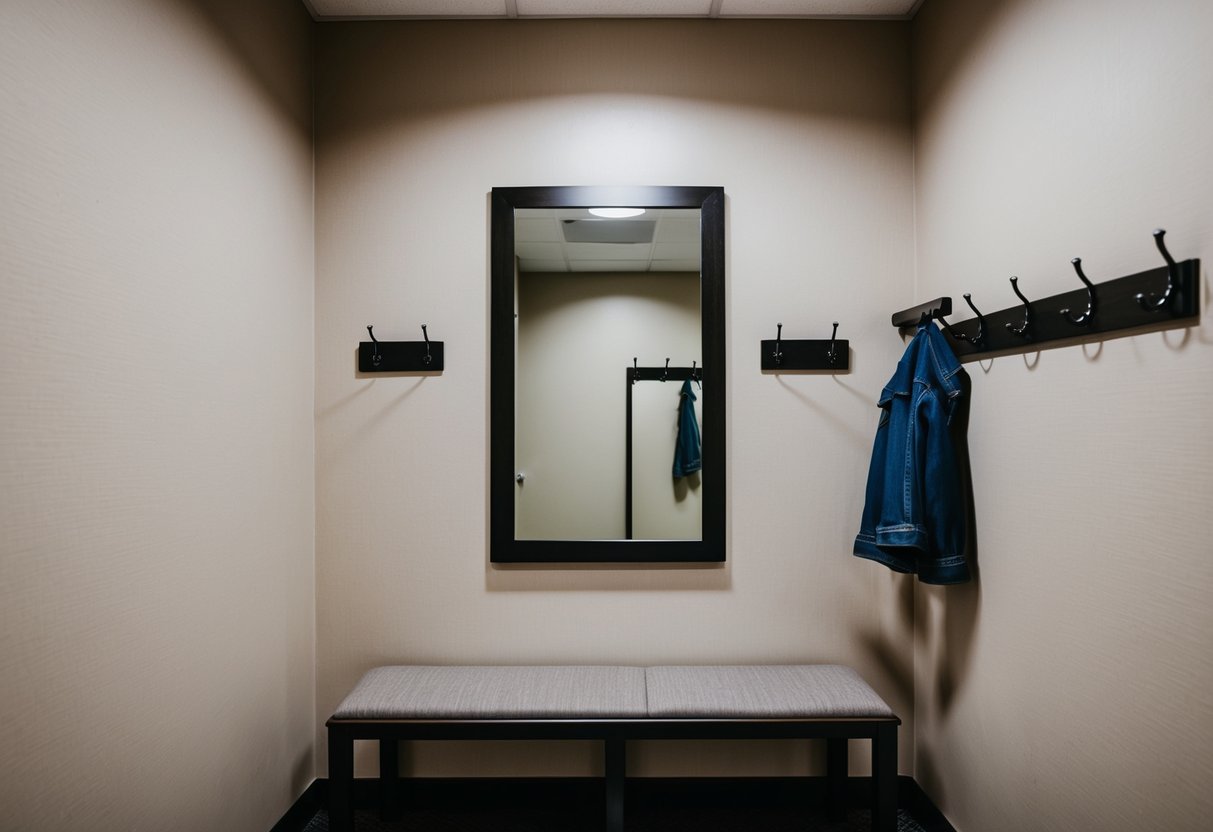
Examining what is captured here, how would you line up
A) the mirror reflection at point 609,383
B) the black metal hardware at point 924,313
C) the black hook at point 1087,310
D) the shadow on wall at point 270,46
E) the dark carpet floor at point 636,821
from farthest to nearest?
1. the mirror reflection at point 609,383
2. the dark carpet floor at point 636,821
3. the black metal hardware at point 924,313
4. the shadow on wall at point 270,46
5. the black hook at point 1087,310

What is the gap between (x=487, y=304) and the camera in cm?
212

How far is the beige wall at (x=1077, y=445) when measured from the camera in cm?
112

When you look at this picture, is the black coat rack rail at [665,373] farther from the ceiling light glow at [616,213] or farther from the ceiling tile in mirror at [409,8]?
the ceiling tile in mirror at [409,8]

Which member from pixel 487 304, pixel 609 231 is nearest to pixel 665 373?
pixel 609 231

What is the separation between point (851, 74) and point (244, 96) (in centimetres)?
184

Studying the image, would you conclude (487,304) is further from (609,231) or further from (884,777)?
(884,777)

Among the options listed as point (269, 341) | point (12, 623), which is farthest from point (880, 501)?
point (12, 623)

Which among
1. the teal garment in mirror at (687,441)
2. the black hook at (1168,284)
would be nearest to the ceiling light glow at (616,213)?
the teal garment in mirror at (687,441)

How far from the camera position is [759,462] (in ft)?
6.93

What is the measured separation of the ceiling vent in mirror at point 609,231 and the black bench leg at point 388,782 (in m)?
1.70

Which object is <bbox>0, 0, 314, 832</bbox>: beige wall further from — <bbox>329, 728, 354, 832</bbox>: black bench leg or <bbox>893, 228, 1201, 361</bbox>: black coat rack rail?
<bbox>893, 228, 1201, 361</bbox>: black coat rack rail

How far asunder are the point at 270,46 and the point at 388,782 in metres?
2.23

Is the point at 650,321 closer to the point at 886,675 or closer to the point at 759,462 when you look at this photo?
the point at 759,462

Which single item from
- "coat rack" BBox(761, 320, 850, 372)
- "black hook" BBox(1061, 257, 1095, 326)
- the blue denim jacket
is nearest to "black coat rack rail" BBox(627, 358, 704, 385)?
"coat rack" BBox(761, 320, 850, 372)
